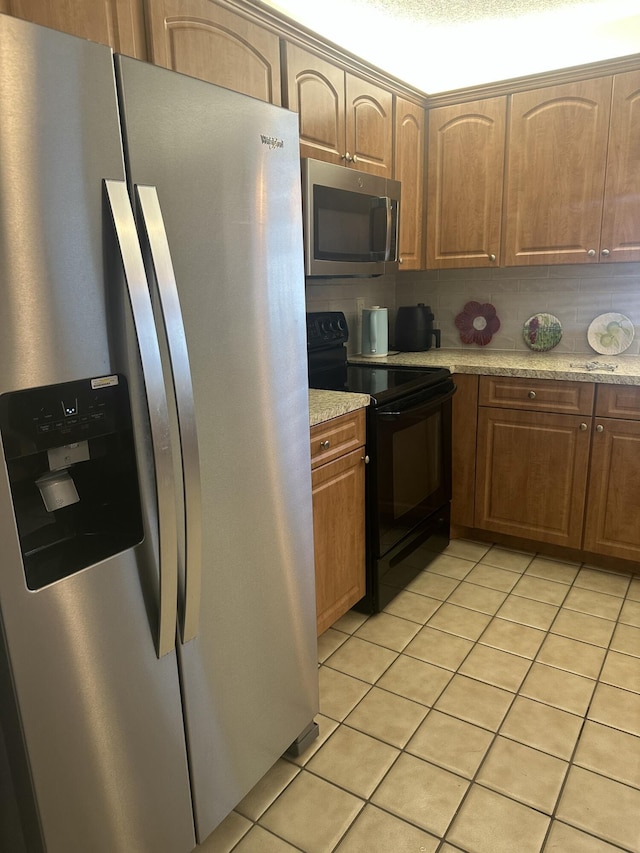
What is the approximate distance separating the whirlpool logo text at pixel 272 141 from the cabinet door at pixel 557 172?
1918mm

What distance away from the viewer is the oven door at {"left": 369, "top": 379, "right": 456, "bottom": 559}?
2316mm

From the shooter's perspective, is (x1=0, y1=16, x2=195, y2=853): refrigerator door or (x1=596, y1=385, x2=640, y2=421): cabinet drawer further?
(x1=596, y1=385, x2=640, y2=421): cabinet drawer

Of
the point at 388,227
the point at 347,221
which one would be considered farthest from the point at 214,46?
→ the point at 388,227

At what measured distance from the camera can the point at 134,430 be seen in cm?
110

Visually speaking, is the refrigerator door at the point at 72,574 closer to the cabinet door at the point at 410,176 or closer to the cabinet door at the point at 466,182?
the cabinet door at the point at 410,176

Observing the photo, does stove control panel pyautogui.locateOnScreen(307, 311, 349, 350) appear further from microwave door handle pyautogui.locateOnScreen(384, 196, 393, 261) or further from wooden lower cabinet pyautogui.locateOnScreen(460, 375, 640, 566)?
wooden lower cabinet pyautogui.locateOnScreen(460, 375, 640, 566)

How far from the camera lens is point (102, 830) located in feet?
3.74

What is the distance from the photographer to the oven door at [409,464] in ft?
7.60

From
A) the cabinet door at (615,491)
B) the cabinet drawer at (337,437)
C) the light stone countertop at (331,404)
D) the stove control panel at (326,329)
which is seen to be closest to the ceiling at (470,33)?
the stove control panel at (326,329)

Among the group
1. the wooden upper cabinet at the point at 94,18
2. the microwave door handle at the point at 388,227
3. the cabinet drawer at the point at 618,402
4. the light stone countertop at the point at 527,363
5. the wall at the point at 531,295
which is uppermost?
the wooden upper cabinet at the point at 94,18

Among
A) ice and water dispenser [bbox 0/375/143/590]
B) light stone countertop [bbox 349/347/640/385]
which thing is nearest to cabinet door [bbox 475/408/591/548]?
light stone countertop [bbox 349/347/640/385]

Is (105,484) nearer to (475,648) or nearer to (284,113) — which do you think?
(284,113)

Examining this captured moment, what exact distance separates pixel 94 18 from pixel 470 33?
201 cm

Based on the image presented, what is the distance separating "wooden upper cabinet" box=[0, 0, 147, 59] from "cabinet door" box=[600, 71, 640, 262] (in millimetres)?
2079
